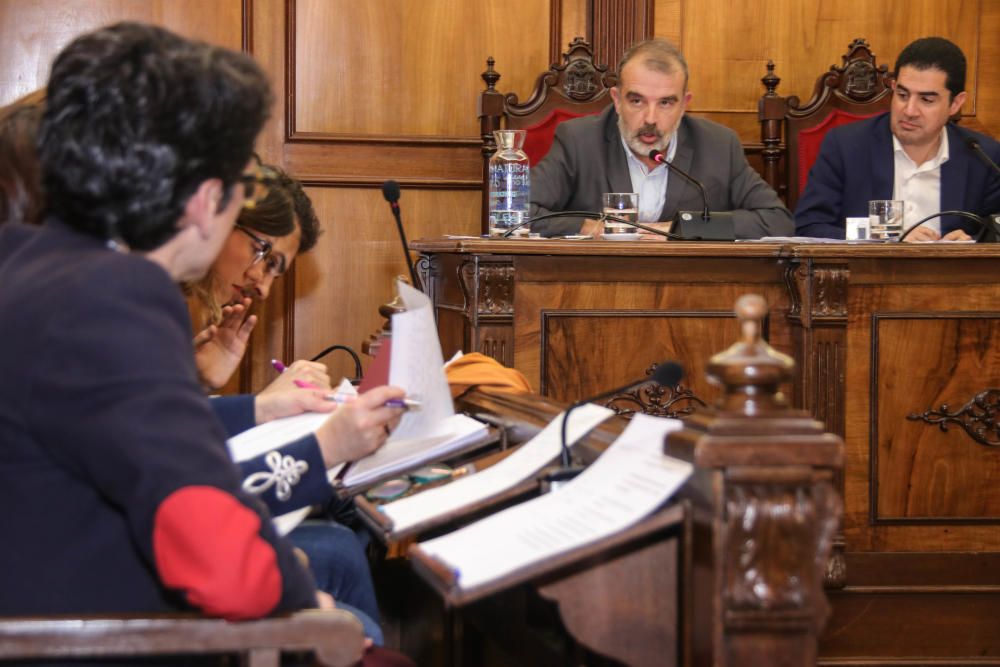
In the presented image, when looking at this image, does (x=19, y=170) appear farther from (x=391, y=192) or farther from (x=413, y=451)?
(x=391, y=192)

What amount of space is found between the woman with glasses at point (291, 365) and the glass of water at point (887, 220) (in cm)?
150

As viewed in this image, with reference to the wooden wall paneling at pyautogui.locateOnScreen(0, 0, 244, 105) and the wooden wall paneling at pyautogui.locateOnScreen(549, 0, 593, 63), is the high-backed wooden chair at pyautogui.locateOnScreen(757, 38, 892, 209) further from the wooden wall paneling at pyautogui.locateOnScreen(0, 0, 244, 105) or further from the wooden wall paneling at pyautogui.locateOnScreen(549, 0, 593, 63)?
the wooden wall paneling at pyautogui.locateOnScreen(0, 0, 244, 105)

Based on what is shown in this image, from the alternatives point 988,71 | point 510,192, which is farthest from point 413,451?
point 988,71

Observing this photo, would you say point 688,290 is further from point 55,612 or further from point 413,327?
point 55,612

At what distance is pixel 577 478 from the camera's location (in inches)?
55.4

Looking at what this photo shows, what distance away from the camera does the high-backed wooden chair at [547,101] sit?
435cm

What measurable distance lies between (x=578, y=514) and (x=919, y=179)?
10.6 ft

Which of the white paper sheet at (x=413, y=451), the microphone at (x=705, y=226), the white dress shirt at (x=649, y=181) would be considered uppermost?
the white dress shirt at (x=649, y=181)

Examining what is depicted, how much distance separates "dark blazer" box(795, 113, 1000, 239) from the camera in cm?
411

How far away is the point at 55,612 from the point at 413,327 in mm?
593

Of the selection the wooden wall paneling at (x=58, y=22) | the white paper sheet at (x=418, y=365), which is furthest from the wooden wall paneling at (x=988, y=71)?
the white paper sheet at (x=418, y=365)

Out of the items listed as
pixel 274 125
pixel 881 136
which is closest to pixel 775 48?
pixel 881 136

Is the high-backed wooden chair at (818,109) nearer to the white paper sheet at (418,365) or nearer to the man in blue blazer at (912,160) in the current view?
the man in blue blazer at (912,160)

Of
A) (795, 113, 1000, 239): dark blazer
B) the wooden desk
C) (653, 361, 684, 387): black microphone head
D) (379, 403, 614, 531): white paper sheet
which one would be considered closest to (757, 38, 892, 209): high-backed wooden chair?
(795, 113, 1000, 239): dark blazer
